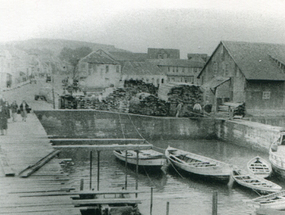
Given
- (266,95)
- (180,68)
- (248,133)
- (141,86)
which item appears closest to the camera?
(248,133)

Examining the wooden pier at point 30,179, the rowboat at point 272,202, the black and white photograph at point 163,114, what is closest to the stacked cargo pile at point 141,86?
the black and white photograph at point 163,114

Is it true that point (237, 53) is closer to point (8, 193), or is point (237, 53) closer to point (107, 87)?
point (107, 87)

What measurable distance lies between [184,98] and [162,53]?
3.99 meters

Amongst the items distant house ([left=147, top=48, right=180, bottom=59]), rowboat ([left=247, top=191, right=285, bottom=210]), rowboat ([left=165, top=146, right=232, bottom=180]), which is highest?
distant house ([left=147, top=48, right=180, bottom=59])

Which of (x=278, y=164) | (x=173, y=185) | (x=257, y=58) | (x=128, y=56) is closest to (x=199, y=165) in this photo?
(x=173, y=185)

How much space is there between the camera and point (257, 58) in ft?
95.3

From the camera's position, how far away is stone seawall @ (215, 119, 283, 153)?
22.8m

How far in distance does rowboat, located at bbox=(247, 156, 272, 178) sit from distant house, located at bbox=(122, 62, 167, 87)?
553 inches

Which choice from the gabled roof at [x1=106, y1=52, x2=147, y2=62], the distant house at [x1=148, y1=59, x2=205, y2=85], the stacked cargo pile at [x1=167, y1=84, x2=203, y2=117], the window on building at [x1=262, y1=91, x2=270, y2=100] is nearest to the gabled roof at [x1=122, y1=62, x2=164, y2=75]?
the distant house at [x1=148, y1=59, x2=205, y2=85]

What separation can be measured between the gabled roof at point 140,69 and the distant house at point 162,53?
129 cm

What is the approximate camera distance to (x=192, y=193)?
50.9 ft

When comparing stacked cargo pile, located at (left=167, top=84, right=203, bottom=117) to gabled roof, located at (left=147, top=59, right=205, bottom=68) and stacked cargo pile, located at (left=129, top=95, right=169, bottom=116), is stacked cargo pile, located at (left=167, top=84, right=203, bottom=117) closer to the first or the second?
stacked cargo pile, located at (left=129, top=95, right=169, bottom=116)

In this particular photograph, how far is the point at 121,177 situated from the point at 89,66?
1348 cm

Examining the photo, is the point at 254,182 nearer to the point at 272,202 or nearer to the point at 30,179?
the point at 272,202
